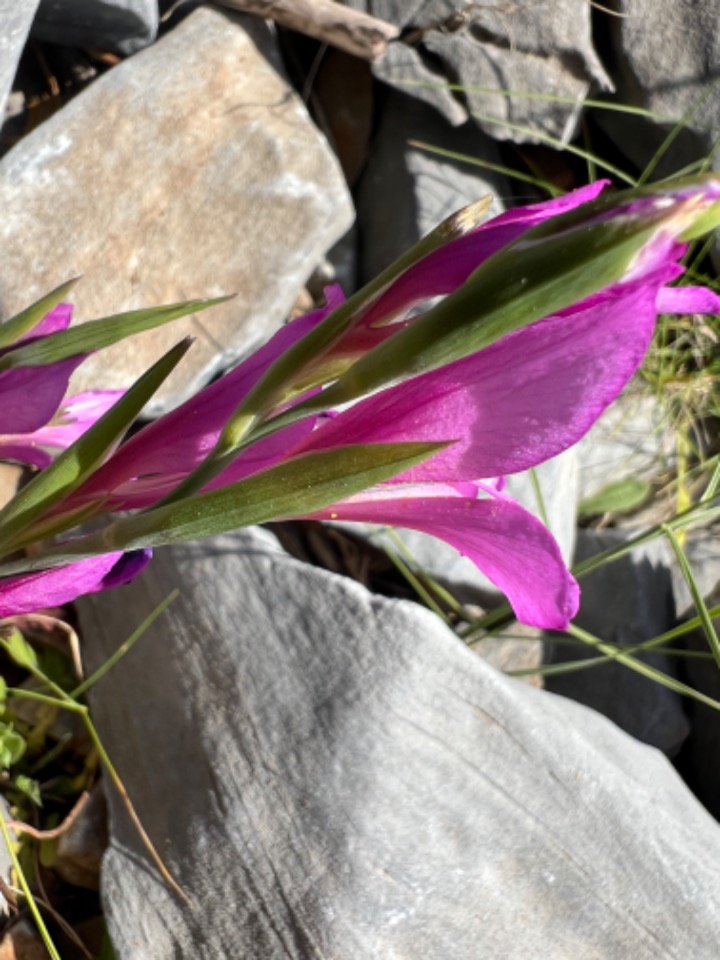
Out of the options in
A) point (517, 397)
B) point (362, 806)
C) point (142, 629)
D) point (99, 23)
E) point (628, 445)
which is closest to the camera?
point (517, 397)

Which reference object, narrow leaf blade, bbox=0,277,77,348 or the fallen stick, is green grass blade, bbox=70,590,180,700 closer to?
narrow leaf blade, bbox=0,277,77,348

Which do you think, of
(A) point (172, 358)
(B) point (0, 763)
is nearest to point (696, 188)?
(A) point (172, 358)

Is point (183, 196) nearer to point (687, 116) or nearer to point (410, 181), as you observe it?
point (410, 181)

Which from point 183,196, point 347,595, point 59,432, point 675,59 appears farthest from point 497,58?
point 59,432

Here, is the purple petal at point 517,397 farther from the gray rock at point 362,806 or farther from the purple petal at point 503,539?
the gray rock at point 362,806

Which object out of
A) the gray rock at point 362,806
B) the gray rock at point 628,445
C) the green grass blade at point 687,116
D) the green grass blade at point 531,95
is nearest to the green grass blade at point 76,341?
the gray rock at point 362,806
